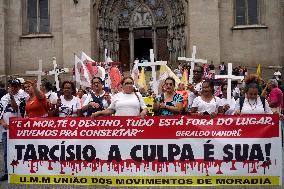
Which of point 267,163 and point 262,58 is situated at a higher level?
Result: point 262,58

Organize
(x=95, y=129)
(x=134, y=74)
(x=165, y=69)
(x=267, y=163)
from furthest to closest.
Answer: (x=134, y=74) → (x=165, y=69) → (x=95, y=129) → (x=267, y=163)

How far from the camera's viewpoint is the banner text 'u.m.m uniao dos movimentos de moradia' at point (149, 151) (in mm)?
6746

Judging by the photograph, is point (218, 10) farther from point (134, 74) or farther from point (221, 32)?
point (134, 74)

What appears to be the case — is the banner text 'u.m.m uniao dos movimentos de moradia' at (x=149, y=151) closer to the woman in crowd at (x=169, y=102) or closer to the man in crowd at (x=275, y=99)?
the woman in crowd at (x=169, y=102)

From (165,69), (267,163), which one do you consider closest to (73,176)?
(267,163)

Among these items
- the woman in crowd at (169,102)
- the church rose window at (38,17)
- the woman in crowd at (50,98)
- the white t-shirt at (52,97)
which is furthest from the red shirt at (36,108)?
the church rose window at (38,17)

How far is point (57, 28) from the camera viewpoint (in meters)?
27.5

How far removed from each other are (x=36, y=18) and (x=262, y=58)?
44.5ft

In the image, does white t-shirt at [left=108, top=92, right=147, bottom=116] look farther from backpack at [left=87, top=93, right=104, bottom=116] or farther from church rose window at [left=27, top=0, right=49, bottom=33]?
church rose window at [left=27, top=0, right=49, bottom=33]

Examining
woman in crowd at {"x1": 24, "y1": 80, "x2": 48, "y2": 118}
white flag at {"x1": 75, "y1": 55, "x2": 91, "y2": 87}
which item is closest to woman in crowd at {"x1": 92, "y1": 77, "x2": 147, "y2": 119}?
woman in crowd at {"x1": 24, "y1": 80, "x2": 48, "y2": 118}

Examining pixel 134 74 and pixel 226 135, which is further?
pixel 134 74

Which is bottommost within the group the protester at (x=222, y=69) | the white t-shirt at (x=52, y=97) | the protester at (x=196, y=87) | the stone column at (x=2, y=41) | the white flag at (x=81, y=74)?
the white t-shirt at (x=52, y=97)

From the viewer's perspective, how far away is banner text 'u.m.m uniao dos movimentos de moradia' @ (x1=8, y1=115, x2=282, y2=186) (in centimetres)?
675

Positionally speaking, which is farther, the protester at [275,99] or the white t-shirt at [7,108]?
the protester at [275,99]
